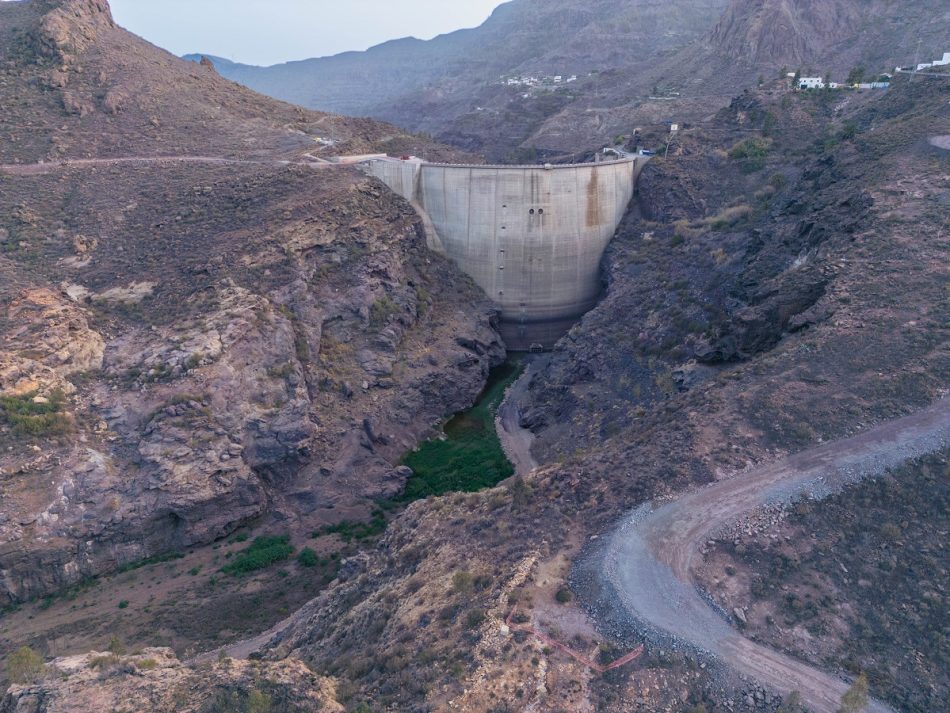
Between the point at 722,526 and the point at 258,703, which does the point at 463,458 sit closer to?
the point at 722,526

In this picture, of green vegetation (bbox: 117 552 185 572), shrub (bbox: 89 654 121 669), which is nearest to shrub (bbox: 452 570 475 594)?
shrub (bbox: 89 654 121 669)

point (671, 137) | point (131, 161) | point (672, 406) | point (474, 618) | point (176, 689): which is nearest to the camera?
point (176, 689)

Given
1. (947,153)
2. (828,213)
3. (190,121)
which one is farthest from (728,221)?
(190,121)

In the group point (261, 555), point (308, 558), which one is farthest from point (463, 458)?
point (261, 555)

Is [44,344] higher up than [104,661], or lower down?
higher up

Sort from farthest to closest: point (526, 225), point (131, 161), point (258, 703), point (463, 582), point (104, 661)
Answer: point (526, 225), point (131, 161), point (463, 582), point (104, 661), point (258, 703)

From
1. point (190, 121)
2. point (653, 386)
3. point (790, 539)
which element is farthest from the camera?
point (190, 121)

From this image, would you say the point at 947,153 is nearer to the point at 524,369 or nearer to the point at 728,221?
the point at 728,221
